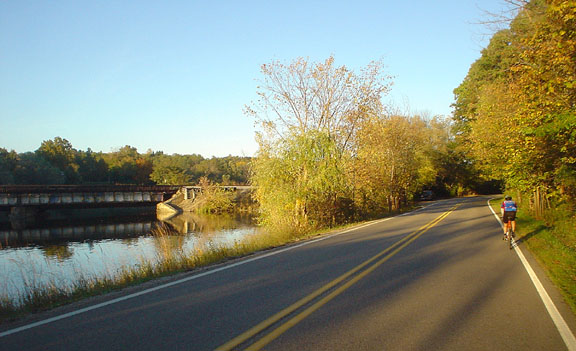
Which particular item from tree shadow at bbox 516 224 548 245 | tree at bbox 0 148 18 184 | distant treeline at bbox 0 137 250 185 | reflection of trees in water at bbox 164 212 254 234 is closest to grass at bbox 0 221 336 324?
tree shadow at bbox 516 224 548 245

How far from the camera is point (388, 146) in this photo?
32500mm

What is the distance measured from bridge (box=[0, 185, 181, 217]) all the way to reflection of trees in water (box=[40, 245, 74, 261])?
2470 cm

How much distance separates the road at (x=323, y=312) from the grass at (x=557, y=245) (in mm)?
646

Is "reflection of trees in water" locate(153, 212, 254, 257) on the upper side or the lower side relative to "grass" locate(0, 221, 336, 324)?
lower

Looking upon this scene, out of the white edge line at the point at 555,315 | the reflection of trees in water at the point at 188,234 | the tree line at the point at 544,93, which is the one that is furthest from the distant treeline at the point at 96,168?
the white edge line at the point at 555,315

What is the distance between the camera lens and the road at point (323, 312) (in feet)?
16.0

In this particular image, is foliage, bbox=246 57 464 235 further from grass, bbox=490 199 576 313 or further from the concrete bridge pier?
the concrete bridge pier

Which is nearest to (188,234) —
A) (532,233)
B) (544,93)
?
(532,233)

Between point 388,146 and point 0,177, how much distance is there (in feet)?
176

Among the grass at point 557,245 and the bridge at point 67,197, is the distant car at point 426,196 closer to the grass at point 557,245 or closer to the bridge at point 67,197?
the grass at point 557,245

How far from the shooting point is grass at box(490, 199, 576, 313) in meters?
8.25

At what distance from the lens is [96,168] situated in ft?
304

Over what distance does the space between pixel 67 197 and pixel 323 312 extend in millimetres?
54340

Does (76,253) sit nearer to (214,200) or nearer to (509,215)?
(509,215)
